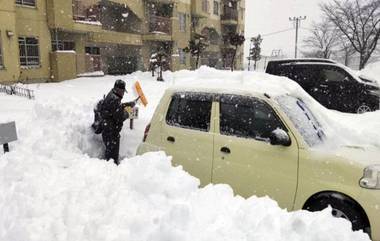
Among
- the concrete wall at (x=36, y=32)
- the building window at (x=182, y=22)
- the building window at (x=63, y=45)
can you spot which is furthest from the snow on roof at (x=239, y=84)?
the building window at (x=182, y=22)

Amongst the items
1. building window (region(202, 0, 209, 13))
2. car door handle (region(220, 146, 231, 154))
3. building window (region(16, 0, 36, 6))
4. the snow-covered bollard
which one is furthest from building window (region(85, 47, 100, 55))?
car door handle (region(220, 146, 231, 154))

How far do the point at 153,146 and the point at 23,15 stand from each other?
17330 millimetres

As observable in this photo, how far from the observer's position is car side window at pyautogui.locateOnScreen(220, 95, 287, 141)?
4.42 m

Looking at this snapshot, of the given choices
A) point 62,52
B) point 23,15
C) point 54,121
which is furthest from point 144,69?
point 54,121

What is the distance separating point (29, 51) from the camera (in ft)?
66.2

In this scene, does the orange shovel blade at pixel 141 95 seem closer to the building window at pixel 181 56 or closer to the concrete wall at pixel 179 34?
the concrete wall at pixel 179 34

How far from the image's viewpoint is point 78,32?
23.2 metres

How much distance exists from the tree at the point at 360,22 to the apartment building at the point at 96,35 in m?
13.1

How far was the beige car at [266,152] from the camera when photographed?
3.97 m

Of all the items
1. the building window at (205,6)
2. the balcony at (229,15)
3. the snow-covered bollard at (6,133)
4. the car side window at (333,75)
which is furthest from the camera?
the balcony at (229,15)

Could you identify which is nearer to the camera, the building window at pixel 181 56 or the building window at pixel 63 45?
the building window at pixel 63 45

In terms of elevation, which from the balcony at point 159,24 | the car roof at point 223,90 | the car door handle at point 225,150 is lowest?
the car door handle at point 225,150

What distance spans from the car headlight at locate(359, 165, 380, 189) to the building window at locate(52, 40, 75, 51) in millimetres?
20778

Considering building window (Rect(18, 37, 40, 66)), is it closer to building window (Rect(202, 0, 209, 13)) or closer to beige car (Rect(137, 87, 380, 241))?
beige car (Rect(137, 87, 380, 241))
